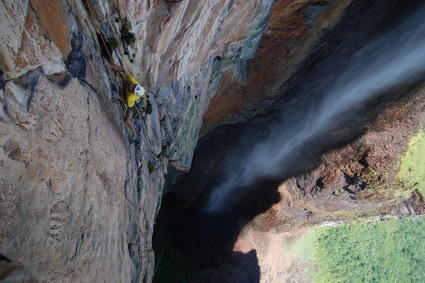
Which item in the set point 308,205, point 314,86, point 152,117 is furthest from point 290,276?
point 152,117

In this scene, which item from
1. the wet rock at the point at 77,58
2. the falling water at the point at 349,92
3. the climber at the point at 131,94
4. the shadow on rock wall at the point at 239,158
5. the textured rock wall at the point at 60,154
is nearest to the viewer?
the textured rock wall at the point at 60,154

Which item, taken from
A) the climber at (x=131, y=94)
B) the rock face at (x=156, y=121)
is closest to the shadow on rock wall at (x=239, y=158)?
the rock face at (x=156, y=121)

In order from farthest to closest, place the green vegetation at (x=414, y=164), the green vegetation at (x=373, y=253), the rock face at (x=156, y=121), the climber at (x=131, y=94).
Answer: the green vegetation at (x=373, y=253), the green vegetation at (x=414, y=164), the climber at (x=131, y=94), the rock face at (x=156, y=121)

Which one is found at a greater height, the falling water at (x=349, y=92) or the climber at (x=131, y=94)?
the falling water at (x=349, y=92)

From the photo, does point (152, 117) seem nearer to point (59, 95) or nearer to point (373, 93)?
point (59, 95)

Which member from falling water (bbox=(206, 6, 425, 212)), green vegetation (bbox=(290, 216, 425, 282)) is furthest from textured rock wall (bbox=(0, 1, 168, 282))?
green vegetation (bbox=(290, 216, 425, 282))

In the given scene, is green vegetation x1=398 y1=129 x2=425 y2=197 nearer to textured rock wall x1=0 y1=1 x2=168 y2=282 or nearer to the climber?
the climber

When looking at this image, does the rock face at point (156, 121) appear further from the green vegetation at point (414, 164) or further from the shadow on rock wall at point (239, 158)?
the green vegetation at point (414, 164)

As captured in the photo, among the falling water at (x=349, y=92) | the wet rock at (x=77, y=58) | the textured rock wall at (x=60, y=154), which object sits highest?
the falling water at (x=349, y=92)
